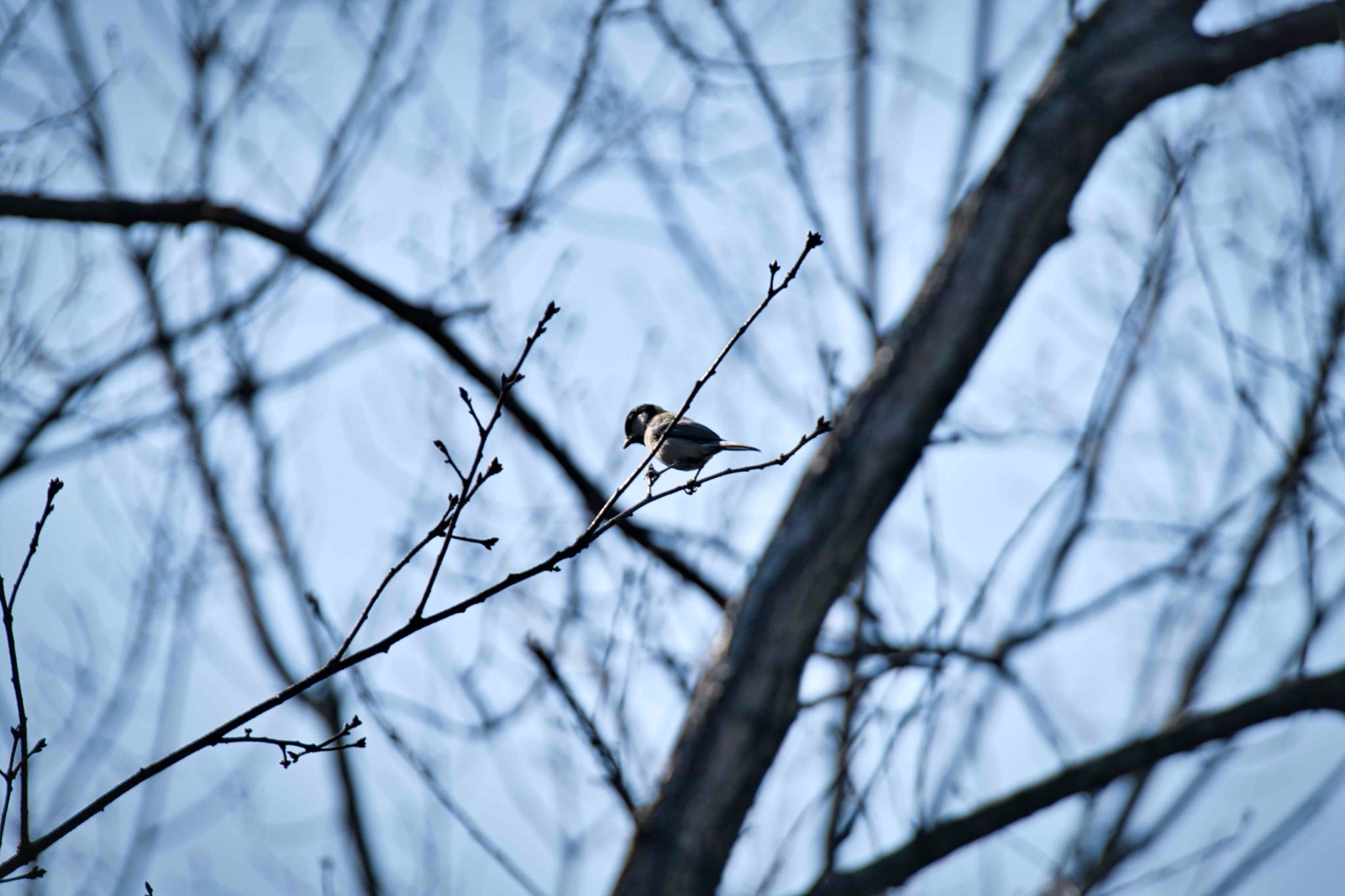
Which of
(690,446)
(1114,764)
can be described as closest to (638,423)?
(690,446)

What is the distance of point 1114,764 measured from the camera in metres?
3.23

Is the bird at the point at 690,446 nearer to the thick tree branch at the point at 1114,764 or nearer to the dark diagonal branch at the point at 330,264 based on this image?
the dark diagonal branch at the point at 330,264

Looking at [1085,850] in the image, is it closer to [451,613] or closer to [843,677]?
[843,677]

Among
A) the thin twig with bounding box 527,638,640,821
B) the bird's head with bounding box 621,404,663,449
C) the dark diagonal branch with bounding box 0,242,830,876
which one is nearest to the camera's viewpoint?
the dark diagonal branch with bounding box 0,242,830,876

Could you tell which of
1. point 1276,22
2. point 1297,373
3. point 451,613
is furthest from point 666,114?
point 451,613

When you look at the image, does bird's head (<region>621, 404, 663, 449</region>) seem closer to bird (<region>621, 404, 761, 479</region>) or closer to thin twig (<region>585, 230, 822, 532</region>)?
bird (<region>621, 404, 761, 479</region>)

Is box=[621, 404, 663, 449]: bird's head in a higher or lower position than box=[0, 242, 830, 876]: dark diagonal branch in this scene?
higher

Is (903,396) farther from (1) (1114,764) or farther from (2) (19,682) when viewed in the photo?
(2) (19,682)

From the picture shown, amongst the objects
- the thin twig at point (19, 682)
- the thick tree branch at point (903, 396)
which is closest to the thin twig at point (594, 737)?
the thick tree branch at point (903, 396)

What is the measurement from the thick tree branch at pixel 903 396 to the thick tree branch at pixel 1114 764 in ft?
1.97

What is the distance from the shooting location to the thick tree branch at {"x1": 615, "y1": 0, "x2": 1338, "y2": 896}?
2.88m

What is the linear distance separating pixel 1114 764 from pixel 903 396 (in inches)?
51.8

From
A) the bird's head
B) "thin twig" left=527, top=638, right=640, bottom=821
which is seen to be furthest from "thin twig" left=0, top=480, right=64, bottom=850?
the bird's head

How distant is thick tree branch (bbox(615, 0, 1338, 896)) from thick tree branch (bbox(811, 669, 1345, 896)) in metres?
0.60
